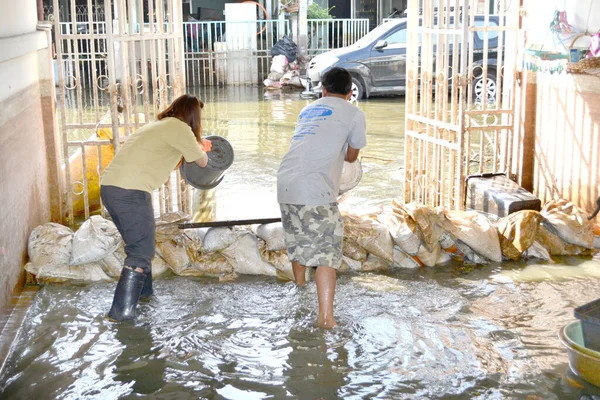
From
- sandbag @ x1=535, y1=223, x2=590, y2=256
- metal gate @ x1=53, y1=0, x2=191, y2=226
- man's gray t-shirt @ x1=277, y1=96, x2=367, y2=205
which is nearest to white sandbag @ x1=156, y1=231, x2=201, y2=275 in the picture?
metal gate @ x1=53, y1=0, x2=191, y2=226

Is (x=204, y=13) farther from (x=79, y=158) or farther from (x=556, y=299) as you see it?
(x=556, y=299)

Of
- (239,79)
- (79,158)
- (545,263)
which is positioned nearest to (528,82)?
(545,263)

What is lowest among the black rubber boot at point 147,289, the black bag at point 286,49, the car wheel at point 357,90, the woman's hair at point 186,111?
the black rubber boot at point 147,289

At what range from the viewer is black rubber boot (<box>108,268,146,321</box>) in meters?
5.12

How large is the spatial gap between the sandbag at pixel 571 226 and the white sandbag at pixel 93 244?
3.75m

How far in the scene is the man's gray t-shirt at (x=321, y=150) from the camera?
16.3 ft

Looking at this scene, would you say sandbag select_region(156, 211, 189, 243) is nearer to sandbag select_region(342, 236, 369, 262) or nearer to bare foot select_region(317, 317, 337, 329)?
sandbag select_region(342, 236, 369, 262)

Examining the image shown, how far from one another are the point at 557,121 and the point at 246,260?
3.56m

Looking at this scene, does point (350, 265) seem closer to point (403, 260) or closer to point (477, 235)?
point (403, 260)

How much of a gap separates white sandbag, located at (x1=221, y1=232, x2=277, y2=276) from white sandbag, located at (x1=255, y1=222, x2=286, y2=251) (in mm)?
130

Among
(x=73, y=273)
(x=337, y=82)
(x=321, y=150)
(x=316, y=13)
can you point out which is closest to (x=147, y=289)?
(x=73, y=273)

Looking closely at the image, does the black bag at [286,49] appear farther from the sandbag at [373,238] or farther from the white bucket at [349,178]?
the white bucket at [349,178]

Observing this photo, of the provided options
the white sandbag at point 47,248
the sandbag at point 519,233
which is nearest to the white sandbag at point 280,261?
the white sandbag at point 47,248

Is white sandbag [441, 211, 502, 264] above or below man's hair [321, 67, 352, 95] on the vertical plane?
below
